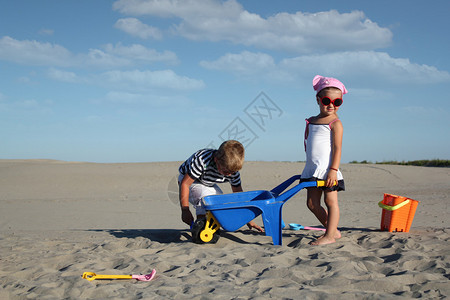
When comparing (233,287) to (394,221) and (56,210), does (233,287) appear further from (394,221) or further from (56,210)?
(56,210)

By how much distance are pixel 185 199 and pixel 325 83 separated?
1998 millimetres

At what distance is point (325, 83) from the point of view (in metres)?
4.44

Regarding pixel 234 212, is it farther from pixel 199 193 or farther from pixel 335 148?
pixel 335 148

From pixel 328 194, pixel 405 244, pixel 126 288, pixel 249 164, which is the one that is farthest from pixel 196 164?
pixel 249 164

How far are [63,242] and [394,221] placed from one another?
12.6ft

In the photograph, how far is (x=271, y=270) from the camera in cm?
337

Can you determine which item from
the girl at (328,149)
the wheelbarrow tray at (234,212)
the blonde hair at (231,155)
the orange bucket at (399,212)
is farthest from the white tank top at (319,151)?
the orange bucket at (399,212)

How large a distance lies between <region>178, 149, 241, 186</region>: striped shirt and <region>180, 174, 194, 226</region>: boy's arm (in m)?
0.07

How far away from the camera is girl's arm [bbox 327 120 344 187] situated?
14.0 feet

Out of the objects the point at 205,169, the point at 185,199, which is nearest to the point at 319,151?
the point at 205,169

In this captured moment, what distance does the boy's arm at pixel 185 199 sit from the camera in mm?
4666

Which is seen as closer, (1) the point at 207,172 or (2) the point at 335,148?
(2) the point at 335,148

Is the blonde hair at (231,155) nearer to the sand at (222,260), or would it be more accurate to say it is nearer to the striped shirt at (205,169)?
the striped shirt at (205,169)

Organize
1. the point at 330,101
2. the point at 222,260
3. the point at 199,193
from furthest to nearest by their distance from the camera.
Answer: the point at 199,193 → the point at 330,101 → the point at 222,260
